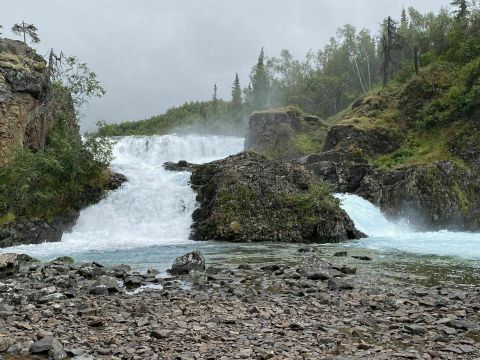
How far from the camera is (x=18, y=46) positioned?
1522 inches

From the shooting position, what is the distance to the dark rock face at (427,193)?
3778cm

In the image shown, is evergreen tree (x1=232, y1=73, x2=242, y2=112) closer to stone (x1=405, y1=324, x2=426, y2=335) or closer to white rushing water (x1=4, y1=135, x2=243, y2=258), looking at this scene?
white rushing water (x1=4, y1=135, x2=243, y2=258)

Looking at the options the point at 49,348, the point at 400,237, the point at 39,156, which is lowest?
the point at 49,348

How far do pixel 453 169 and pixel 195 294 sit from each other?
3425cm

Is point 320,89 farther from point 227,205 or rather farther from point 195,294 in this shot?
point 195,294

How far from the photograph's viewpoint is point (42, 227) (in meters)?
29.0

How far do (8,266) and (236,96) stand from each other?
105221 millimetres

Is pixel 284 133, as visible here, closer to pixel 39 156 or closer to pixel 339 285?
pixel 39 156

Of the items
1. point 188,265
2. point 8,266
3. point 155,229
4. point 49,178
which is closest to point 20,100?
point 49,178

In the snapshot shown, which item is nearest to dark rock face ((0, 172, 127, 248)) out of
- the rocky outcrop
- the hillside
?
the hillside

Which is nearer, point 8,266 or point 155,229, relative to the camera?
point 8,266

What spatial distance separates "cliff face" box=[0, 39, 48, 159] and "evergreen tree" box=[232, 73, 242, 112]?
78.6 m

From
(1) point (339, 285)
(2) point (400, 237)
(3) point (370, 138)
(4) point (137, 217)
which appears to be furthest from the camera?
(3) point (370, 138)

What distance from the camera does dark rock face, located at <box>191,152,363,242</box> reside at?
29328mm
